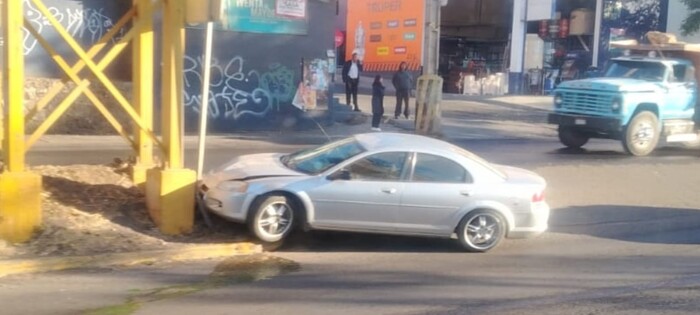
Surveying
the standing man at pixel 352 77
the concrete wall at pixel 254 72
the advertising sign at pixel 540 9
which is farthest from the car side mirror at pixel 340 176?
the advertising sign at pixel 540 9

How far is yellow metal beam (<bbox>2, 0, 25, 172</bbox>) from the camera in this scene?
31.0ft

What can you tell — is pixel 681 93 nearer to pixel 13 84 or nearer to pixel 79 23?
pixel 79 23

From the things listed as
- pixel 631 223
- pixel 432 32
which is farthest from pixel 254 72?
pixel 631 223

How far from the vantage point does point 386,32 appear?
4728cm

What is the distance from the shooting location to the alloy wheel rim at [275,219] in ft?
33.9

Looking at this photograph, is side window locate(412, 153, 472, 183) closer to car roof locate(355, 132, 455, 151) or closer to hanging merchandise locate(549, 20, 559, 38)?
car roof locate(355, 132, 455, 151)

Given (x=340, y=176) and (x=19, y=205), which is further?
(x=340, y=176)

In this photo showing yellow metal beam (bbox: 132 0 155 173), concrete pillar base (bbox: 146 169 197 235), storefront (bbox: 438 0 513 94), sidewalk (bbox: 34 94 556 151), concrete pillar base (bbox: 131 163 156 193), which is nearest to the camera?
concrete pillar base (bbox: 146 169 197 235)

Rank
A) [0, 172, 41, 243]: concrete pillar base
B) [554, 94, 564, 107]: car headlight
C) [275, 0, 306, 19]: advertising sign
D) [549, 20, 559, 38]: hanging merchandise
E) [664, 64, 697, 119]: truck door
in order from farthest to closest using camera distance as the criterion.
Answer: [549, 20, 559, 38]: hanging merchandise, [275, 0, 306, 19]: advertising sign, [554, 94, 564, 107]: car headlight, [664, 64, 697, 119]: truck door, [0, 172, 41, 243]: concrete pillar base

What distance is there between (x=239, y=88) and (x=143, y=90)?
11243 mm

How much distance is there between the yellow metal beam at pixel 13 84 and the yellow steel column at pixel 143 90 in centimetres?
194

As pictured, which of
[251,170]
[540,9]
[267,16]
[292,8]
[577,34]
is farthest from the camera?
[577,34]

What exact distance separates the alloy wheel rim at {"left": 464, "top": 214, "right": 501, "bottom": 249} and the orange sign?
109ft

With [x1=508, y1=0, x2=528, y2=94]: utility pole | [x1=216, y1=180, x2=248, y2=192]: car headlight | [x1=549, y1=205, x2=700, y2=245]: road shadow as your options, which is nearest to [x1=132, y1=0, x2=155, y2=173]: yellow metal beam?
[x1=216, y1=180, x2=248, y2=192]: car headlight
